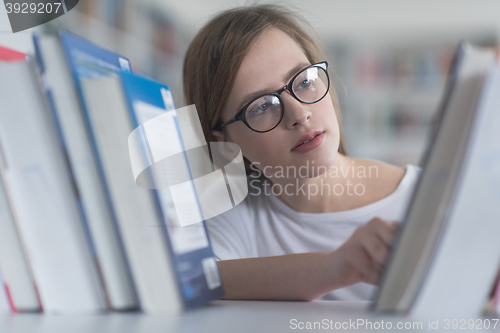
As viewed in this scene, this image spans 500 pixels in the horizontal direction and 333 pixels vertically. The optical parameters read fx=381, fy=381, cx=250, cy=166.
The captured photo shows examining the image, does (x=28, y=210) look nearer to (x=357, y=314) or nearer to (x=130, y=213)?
(x=130, y=213)

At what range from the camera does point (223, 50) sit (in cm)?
84

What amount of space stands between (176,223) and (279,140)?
495 mm

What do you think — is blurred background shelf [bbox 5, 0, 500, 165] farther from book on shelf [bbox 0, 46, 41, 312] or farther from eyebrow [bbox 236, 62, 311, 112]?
book on shelf [bbox 0, 46, 41, 312]

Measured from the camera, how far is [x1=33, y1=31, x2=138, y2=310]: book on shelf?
1.09ft

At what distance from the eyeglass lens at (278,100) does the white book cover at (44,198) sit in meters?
0.51

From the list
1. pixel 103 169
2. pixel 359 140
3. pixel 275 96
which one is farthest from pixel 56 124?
pixel 359 140

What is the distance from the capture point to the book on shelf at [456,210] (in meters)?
0.29

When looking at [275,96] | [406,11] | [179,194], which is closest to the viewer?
[179,194]

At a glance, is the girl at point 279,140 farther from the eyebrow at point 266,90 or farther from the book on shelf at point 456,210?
the book on shelf at point 456,210

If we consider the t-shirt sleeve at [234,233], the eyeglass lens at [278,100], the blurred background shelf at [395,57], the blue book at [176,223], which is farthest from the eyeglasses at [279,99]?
the blurred background shelf at [395,57]

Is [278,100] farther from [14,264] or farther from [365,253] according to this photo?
[14,264]

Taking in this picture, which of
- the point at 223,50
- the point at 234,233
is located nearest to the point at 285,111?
the point at 223,50

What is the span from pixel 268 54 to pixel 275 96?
98 millimetres

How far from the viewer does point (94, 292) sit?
347 mm
